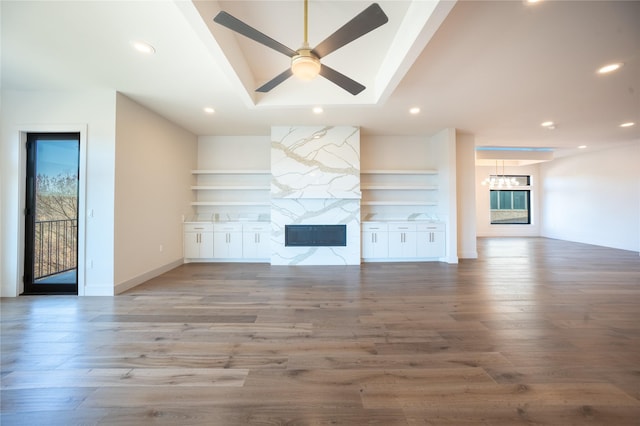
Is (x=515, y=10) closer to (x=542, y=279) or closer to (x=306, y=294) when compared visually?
(x=306, y=294)

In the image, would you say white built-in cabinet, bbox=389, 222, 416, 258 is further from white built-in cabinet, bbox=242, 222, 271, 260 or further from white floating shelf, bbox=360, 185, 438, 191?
white built-in cabinet, bbox=242, 222, 271, 260

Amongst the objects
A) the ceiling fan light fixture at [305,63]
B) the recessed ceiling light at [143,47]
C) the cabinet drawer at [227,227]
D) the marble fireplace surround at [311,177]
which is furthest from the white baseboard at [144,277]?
the ceiling fan light fixture at [305,63]

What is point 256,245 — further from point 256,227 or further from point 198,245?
point 198,245

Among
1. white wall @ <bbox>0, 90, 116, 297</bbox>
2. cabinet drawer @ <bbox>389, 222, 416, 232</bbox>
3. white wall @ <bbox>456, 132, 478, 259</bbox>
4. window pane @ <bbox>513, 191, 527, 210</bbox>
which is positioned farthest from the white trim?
window pane @ <bbox>513, 191, 527, 210</bbox>

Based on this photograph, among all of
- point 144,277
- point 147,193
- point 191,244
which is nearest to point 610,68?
point 147,193

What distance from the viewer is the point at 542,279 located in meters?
4.05

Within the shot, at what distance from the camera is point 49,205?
Result: 11.9 ft

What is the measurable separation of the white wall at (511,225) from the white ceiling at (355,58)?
4980 mm

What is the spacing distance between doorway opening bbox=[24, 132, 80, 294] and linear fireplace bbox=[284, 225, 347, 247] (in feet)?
11.0

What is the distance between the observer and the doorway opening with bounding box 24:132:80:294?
349 cm

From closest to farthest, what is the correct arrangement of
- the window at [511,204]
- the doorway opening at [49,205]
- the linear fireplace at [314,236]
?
the doorway opening at [49,205] → the linear fireplace at [314,236] → the window at [511,204]

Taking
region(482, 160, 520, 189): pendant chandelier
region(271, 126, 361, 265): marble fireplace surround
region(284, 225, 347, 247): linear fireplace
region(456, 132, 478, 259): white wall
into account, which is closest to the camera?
region(271, 126, 361, 265): marble fireplace surround

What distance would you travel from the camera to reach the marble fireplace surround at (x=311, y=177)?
513cm

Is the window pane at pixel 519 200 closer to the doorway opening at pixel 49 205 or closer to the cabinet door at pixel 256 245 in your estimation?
the cabinet door at pixel 256 245
